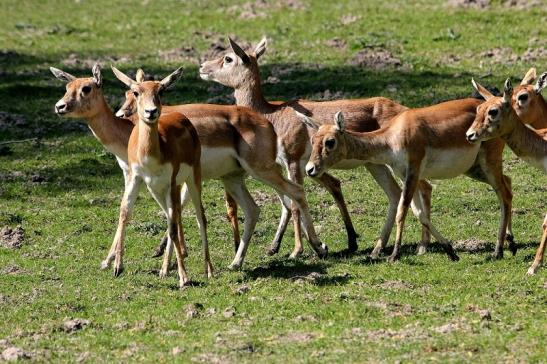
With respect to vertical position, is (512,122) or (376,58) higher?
(512,122)

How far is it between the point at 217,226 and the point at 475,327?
216 inches

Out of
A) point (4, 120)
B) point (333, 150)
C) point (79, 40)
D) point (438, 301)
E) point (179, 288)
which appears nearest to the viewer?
point (438, 301)

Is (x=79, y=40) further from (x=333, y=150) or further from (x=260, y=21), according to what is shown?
(x=333, y=150)

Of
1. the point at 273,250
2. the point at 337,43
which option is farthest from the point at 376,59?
the point at 273,250

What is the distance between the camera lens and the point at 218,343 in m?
9.70

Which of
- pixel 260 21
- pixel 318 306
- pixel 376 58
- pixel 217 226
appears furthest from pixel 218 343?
pixel 260 21

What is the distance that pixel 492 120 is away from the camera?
1225 cm

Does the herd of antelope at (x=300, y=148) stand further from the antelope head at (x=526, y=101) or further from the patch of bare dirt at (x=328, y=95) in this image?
the patch of bare dirt at (x=328, y=95)

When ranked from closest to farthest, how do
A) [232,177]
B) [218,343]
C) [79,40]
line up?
[218,343]
[232,177]
[79,40]

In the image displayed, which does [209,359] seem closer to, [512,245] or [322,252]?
[322,252]

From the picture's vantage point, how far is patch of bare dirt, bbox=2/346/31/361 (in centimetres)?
948

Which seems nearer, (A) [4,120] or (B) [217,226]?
(B) [217,226]

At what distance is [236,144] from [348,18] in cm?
1166

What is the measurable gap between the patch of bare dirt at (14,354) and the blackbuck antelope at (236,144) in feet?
11.6
